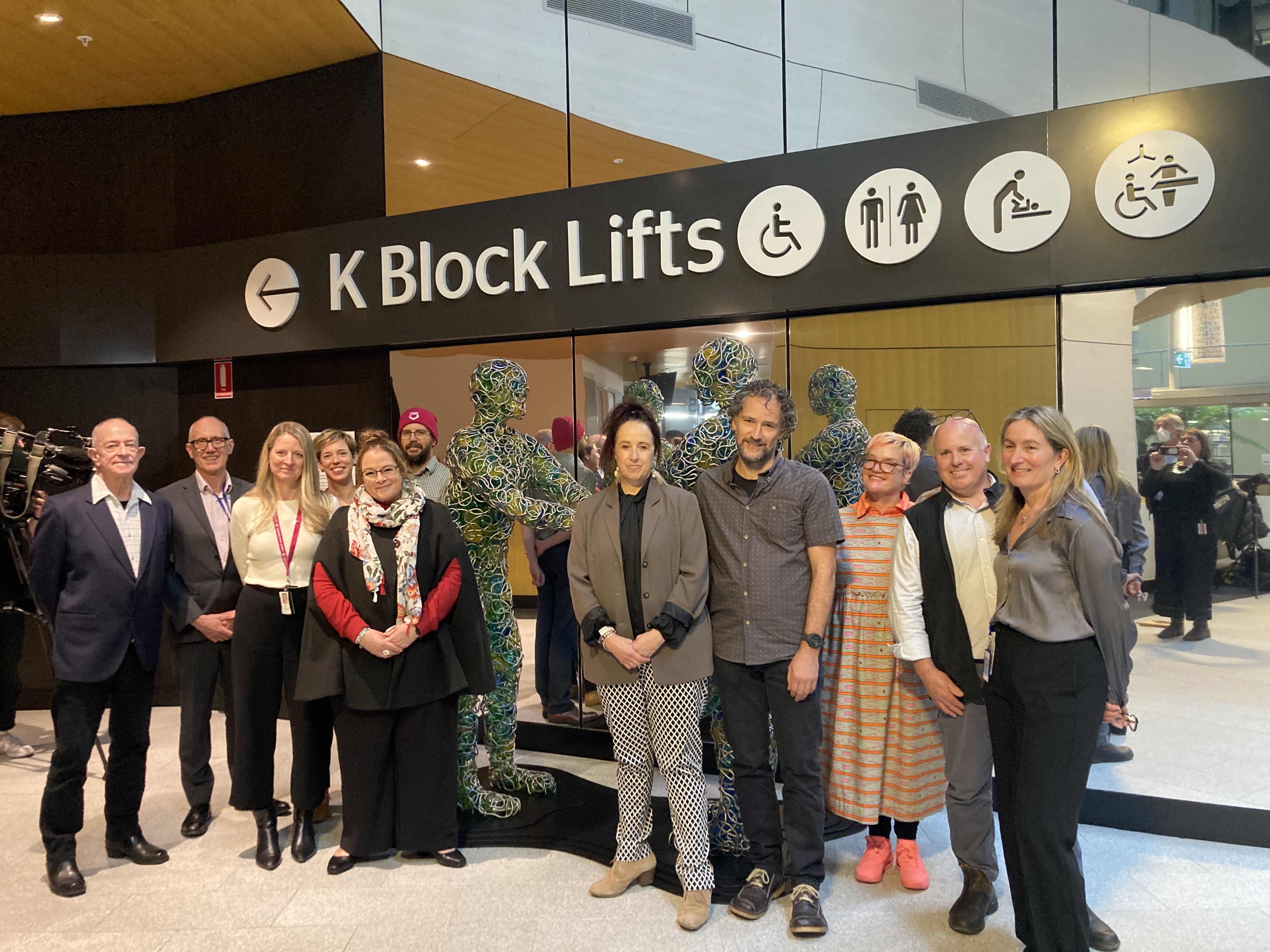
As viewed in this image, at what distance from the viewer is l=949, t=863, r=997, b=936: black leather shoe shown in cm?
273

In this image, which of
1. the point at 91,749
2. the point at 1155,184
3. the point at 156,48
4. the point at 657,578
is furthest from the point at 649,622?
the point at 156,48

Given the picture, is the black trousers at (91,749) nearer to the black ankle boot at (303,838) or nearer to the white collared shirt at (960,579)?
the black ankle boot at (303,838)

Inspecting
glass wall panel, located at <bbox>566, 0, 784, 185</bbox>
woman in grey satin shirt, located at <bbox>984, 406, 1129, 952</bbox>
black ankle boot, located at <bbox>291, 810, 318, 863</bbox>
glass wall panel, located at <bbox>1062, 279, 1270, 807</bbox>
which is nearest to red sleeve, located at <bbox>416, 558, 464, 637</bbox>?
black ankle boot, located at <bbox>291, 810, 318, 863</bbox>

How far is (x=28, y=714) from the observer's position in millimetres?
5586

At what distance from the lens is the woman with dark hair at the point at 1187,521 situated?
357 cm

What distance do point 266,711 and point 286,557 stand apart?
645 millimetres

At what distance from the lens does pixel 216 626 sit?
142 inches

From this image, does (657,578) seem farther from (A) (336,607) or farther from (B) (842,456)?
(A) (336,607)

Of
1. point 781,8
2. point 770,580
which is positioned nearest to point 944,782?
point 770,580

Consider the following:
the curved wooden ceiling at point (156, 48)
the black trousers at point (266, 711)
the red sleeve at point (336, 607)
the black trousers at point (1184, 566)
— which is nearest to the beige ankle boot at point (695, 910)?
the red sleeve at point (336, 607)

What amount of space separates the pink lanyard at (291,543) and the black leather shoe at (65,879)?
125 cm

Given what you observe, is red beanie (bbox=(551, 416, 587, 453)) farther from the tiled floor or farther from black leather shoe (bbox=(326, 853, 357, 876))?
black leather shoe (bbox=(326, 853, 357, 876))

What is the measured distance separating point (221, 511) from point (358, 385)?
178cm

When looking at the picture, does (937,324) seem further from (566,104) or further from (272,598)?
(272,598)
